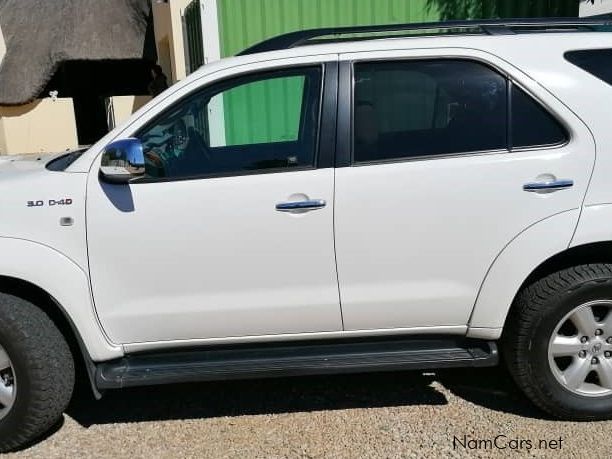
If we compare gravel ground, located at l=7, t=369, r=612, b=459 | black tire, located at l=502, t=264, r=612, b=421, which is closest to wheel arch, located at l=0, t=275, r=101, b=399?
gravel ground, located at l=7, t=369, r=612, b=459

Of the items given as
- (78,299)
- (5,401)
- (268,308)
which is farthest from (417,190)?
(5,401)

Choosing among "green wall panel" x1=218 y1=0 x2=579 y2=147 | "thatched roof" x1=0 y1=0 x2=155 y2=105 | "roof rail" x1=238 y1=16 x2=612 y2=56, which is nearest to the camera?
"roof rail" x1=238 y1=16 x2=612 y2=56

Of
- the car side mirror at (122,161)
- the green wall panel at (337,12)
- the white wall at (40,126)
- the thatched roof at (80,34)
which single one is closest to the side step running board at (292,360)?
the car side mirror at (122,161)

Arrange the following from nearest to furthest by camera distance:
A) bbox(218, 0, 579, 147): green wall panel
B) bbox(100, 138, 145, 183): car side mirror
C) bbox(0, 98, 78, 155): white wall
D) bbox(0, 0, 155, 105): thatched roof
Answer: bbox(100, 138, 145, 183): car side mirror < bbox(218, 0, 579, 147): green wall panel < bbox(0, 98, 78, 155): white wall < bbox(0, 0, 155, 105): thatched roof

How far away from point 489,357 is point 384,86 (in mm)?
1472

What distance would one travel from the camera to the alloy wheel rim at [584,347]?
118 inches

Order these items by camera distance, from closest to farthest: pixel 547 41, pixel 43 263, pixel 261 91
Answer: pixel 43 263 → pixel 547 41 → pixel 261 91

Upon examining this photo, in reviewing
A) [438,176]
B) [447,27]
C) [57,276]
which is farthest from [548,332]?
[57,276]

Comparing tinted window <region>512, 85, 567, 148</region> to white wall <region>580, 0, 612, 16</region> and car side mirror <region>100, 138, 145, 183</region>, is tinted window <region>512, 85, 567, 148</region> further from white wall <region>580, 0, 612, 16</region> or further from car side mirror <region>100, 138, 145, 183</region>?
white wall <region>580, 0, 612, 16</region>

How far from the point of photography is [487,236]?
2885mm

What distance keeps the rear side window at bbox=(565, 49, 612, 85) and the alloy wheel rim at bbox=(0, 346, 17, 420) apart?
124 inches

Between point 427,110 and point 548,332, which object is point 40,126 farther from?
point 548,332

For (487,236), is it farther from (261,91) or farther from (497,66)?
(261,91)

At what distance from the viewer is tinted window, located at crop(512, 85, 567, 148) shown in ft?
9.48
